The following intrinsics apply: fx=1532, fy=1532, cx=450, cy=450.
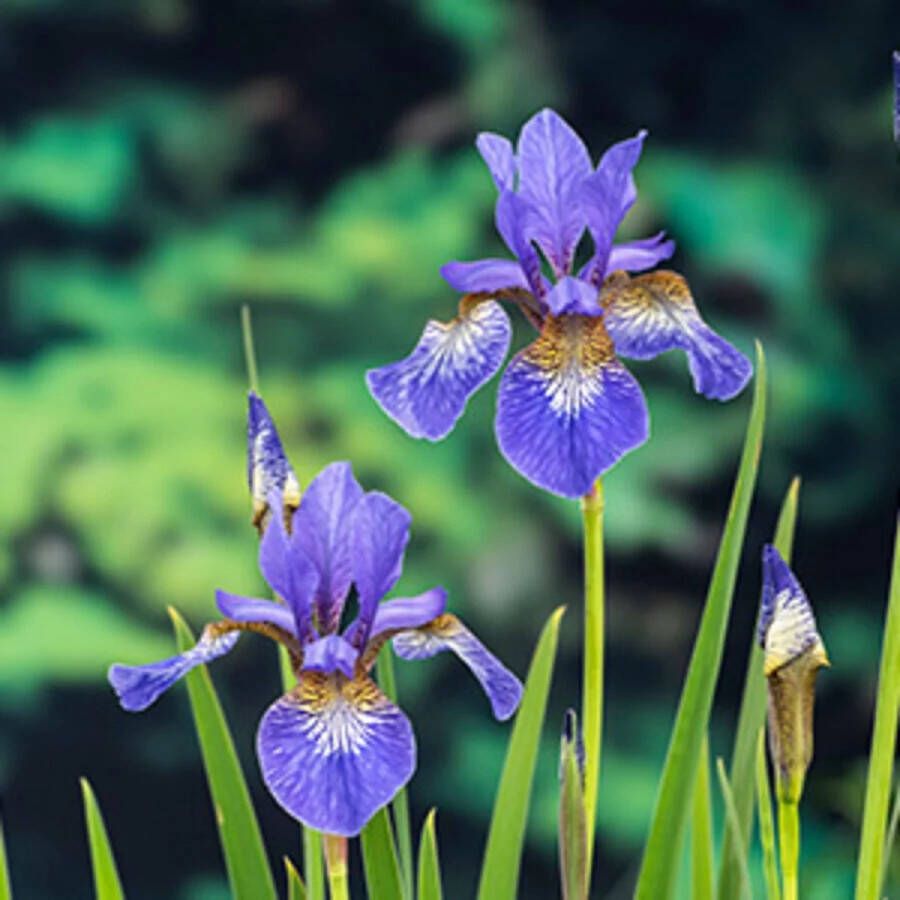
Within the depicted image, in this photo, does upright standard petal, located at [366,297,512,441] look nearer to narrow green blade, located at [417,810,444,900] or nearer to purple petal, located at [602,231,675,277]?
purple petal, located at [602,231,675,277]

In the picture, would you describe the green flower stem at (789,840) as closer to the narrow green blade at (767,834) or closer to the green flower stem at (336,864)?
the narrow green blade at (767,834)

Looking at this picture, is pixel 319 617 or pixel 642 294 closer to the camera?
pixel 319 617

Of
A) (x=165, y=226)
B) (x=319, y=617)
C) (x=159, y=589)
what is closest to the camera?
(x=319, y=617)

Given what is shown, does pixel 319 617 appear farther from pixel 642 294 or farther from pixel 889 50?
pixel 889 50

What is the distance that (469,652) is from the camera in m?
0.54

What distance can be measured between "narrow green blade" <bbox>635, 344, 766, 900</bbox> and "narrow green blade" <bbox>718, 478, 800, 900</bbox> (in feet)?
0.31

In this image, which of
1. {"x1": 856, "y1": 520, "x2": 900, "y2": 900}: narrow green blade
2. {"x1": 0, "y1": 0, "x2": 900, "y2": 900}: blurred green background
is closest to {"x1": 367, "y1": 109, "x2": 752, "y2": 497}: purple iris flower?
{"x1": 856, "y1": 520, "x2": 900, "y2": 900}: narrow green blade

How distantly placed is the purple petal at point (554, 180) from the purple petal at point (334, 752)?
0.20m

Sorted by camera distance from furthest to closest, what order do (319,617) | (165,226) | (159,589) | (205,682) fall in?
(165,226) → (159,589) → (205,682) → (319,617)

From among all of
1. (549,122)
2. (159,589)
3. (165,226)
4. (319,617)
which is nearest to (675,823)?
(319,617)

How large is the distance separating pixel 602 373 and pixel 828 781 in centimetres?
132

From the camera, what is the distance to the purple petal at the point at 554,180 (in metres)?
0.60

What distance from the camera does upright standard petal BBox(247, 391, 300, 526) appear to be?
57 cm

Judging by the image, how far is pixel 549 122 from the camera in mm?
610
